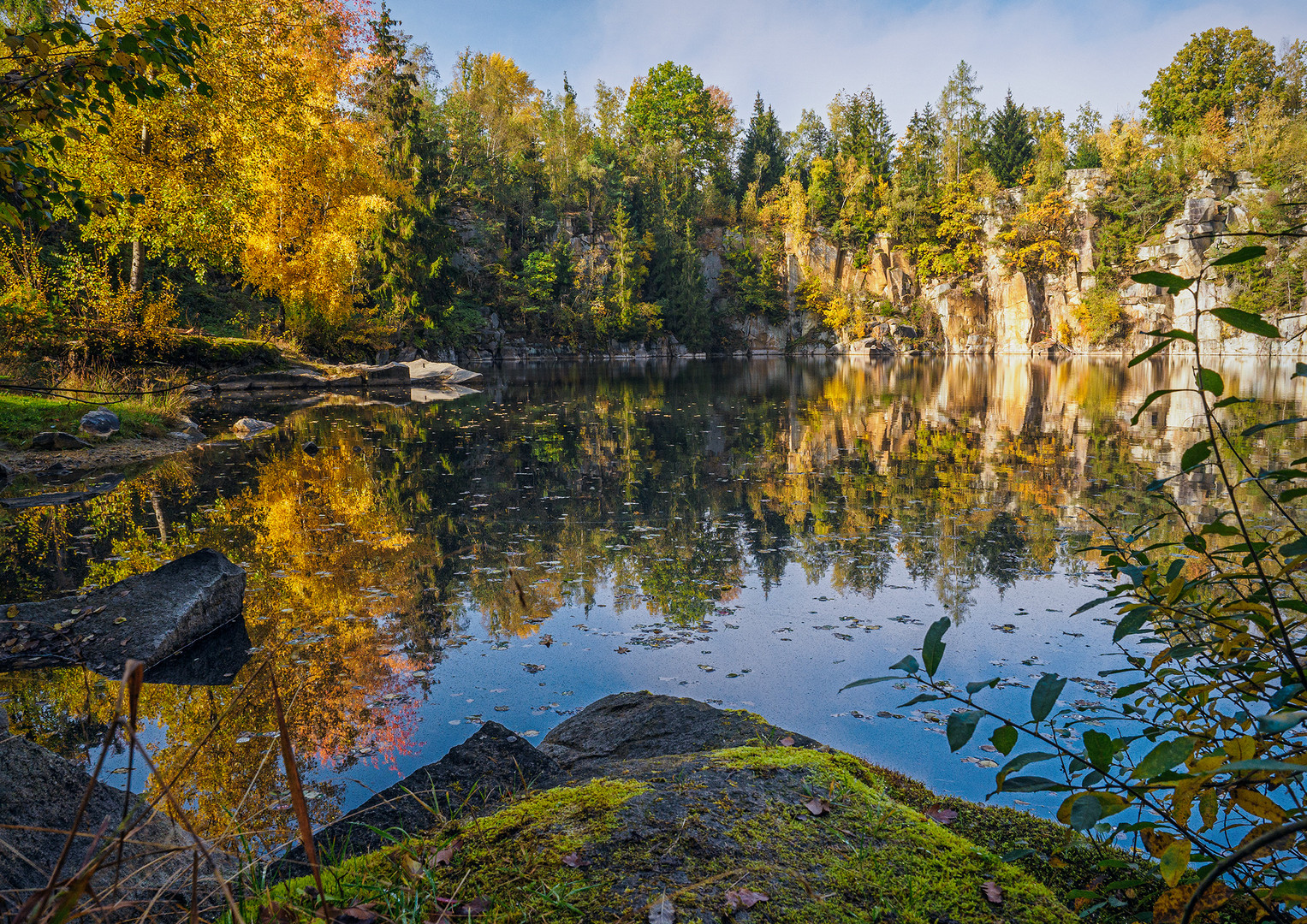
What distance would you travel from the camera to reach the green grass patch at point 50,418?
38.7 feet

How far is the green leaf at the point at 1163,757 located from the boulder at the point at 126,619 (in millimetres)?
5394

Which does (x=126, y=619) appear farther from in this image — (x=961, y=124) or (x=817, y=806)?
(x=961, y=124)

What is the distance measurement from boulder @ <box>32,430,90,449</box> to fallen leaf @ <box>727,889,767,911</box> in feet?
46.7

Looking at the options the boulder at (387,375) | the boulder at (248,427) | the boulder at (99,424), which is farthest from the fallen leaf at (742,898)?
the boulder at (387,375)

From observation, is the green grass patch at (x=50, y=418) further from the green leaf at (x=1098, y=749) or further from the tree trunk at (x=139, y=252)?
the green leaf at (x=1098, y=749)

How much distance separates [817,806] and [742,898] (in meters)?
0.58

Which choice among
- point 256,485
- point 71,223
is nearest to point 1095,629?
point 256,485

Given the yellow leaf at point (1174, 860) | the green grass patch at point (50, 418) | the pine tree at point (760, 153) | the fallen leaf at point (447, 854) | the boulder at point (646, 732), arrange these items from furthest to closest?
the pine tree at point (760, 153), the green grass patch at point (50, 418), the boulder at point (646, 732), the fallen leaf at point (447, 854), the yellow leaf at point (1174, 860)

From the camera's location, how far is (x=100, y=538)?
297 inches

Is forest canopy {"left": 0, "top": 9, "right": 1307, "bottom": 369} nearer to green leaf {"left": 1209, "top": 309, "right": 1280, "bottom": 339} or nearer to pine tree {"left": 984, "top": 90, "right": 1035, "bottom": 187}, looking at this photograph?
pine tree {"left": 984, "top": 90, "right": 1035, "bottom": 187}

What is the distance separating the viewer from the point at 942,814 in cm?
275

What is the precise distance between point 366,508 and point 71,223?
905 inches

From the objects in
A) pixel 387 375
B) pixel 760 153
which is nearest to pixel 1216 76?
pixel 760 153

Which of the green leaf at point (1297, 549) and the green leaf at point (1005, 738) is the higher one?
the green leaf at point (1297, 549)
